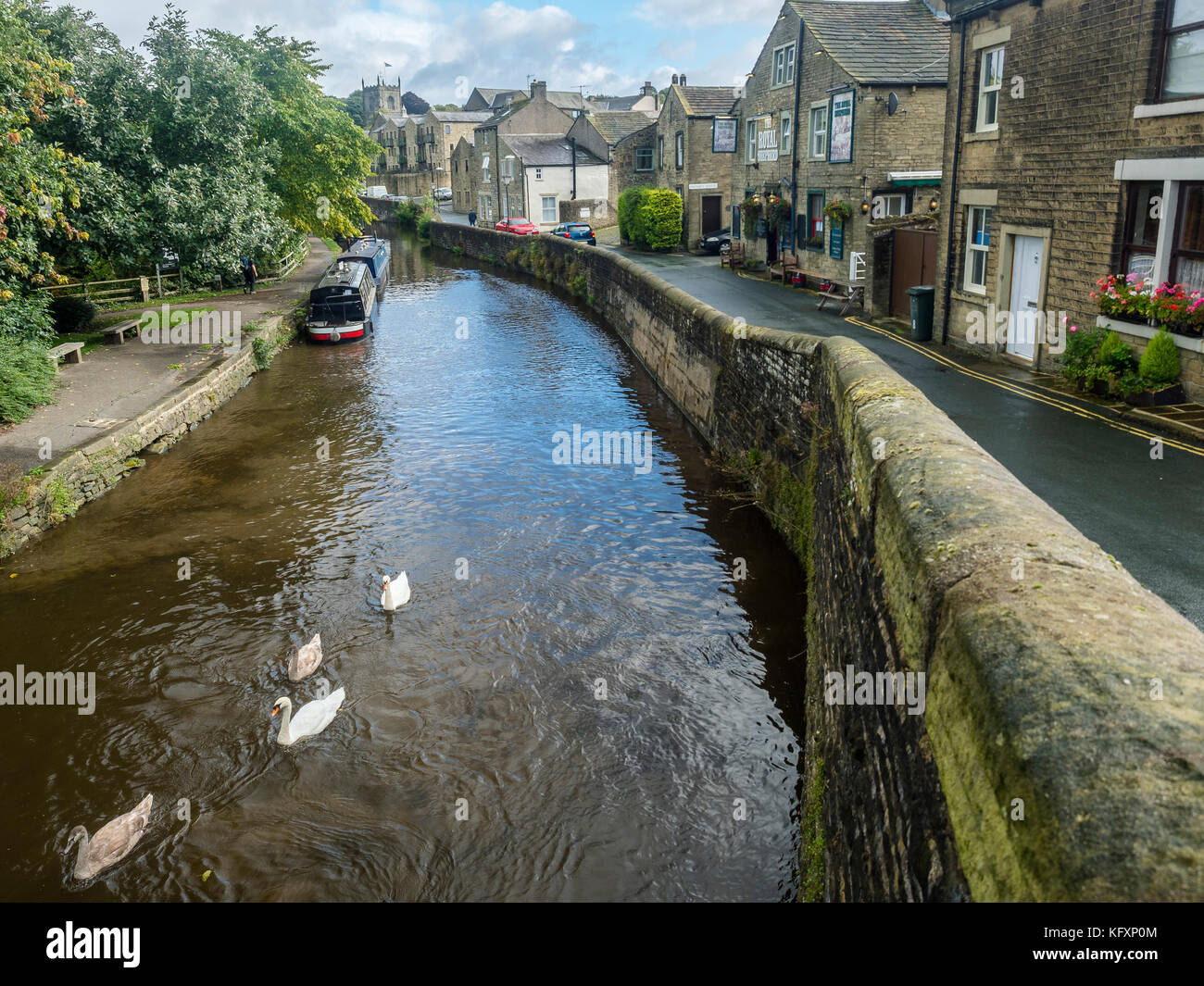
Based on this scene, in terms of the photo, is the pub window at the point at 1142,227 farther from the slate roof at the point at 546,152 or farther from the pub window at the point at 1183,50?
the slate roof at the point at 546,152

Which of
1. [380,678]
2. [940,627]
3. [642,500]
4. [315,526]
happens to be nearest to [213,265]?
[315,526]

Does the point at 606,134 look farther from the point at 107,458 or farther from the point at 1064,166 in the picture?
the point at 107,458

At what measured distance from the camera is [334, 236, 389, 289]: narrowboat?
1394 inches

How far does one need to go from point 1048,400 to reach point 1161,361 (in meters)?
1.62

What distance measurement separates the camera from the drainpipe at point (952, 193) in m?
16.9

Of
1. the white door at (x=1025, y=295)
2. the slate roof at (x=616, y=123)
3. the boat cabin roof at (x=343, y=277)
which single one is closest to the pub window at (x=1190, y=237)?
the white door at (x=1025, y=295)

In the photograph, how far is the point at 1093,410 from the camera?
12.4m

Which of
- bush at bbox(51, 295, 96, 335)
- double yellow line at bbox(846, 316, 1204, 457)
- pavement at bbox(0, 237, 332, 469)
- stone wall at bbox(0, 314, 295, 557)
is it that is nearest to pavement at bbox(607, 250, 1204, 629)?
double yellow line at bbox(846, 316, 1204, 457)

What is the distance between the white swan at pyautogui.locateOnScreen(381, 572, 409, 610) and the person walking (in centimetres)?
2321

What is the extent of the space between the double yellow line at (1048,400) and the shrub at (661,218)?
23588mm

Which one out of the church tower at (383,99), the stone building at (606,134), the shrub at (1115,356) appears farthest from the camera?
the church tower at (383,99)

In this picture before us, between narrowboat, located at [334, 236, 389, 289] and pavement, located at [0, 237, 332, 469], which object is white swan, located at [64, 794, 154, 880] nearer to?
pavement, located at [0, 237, 332, 469]

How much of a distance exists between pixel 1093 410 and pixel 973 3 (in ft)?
28.2

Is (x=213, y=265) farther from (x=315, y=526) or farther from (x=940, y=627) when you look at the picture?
(x=940, y=627)
